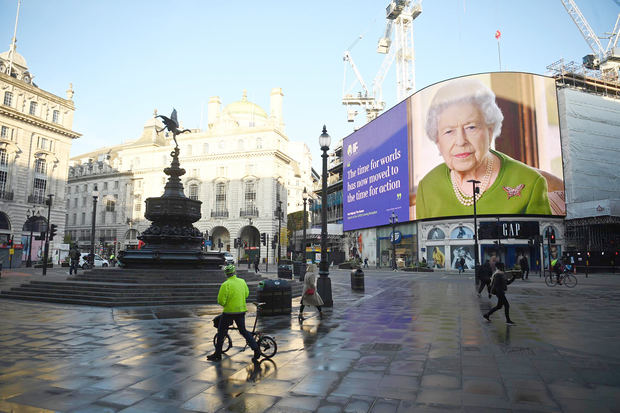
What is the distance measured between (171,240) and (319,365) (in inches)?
515

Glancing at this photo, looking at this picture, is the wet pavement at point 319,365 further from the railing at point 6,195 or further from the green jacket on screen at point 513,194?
the railing at point 6,195

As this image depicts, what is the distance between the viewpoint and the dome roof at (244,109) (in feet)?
255

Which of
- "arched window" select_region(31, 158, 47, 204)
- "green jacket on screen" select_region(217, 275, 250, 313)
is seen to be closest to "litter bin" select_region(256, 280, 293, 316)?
"green jacket on screen" select_region(217, 275, 250, 313)

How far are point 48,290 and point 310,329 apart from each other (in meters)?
11.5

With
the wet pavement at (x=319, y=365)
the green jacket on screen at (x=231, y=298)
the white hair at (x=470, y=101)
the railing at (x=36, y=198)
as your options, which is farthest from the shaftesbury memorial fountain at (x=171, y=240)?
the railing at (x=36, y=198)

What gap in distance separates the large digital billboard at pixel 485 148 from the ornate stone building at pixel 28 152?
44689 mm

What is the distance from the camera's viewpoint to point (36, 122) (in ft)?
168

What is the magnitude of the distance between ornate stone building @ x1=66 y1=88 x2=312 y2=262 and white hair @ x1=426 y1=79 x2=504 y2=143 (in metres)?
28.5

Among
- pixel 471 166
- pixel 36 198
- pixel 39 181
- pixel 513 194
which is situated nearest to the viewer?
pixel 513 194

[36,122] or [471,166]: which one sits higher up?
A: [36,122]

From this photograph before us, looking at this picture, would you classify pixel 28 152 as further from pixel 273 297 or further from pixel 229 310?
pixel 229 310

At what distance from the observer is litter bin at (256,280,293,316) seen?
38.8 ft

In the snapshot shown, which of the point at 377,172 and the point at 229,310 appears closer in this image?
the point at 229,310

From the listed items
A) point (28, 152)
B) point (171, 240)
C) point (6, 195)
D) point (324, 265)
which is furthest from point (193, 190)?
point (324, 265)
